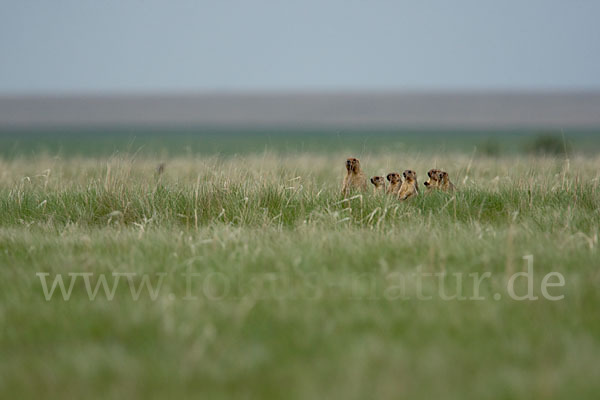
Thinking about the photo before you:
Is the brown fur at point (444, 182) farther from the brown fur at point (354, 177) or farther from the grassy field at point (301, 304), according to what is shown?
the brown fur at point (354, 177)

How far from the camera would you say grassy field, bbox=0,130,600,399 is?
247cm

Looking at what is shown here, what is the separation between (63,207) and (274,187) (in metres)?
2.20

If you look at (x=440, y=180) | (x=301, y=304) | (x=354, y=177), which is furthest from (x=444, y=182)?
(x=301, y=304)

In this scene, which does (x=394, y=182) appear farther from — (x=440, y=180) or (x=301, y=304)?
(x=301, y=304)

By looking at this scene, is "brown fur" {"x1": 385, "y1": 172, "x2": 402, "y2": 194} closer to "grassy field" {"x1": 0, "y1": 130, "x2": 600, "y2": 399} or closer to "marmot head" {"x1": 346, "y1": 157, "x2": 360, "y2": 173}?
"marmot head" {"x1": 346, "y1": 157, "x2": 360, "y2": 173}

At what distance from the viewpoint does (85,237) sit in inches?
181

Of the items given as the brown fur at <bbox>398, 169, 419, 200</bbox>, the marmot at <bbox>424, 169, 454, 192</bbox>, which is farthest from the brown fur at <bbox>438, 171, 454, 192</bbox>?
the brown fur at <bbox>398, 169, 419, 200</bbox>

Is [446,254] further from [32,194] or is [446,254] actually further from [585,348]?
[32,194]

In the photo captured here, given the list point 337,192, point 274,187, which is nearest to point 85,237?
point 274,187

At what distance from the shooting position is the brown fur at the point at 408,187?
20.3 feet

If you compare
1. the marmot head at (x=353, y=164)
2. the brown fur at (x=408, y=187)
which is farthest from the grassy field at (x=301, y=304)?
the marmot head at (x=353, y=164)

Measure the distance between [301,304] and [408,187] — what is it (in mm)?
3290

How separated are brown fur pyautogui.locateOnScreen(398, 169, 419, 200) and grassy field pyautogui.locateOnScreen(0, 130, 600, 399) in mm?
400

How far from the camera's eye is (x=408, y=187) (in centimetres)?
626
